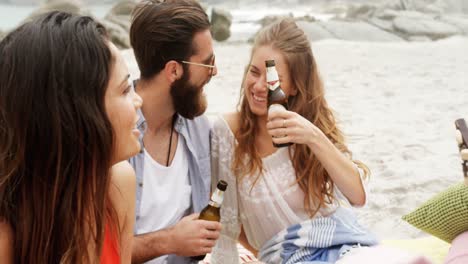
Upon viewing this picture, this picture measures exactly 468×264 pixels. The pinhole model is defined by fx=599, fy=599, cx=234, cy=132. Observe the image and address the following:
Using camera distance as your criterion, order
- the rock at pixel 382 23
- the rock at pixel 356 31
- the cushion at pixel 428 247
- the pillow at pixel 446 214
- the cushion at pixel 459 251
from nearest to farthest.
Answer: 1. the cushion at pixel 459 251
2. the pillow at pixel 446 214
3. the cushion at pixel 428 247
4. the rock at pixel 356 31
5. the rock at pixel 382 23

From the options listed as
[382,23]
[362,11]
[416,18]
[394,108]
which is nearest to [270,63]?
[394,108]

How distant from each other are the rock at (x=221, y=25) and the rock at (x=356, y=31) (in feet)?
9.32

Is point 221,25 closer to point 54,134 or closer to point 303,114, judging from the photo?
point 303,114

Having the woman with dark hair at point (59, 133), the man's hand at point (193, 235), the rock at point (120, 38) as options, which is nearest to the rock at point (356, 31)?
the rock at point (120, 38)

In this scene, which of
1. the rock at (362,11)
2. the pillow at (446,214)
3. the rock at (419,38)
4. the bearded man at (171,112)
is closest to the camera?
the pillow at (446,214)

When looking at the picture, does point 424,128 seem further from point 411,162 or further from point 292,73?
point 292,73

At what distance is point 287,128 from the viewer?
2488 millimetres

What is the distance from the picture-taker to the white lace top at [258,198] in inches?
110

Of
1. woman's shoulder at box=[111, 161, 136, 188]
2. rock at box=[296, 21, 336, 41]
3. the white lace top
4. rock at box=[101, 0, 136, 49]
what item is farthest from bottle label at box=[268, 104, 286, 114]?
rock at box=[296, 21, 336, 41]

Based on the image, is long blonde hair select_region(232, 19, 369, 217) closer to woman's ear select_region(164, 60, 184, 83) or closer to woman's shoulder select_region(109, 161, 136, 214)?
woman's ear select_region(164, 60, 184, 83)

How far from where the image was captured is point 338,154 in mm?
2596

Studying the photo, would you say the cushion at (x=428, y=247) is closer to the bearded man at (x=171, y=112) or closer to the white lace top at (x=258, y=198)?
the white lace top at (x=258, y=198)

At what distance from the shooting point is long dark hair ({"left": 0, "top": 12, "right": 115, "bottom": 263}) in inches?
66.8

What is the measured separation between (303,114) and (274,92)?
276 mm
